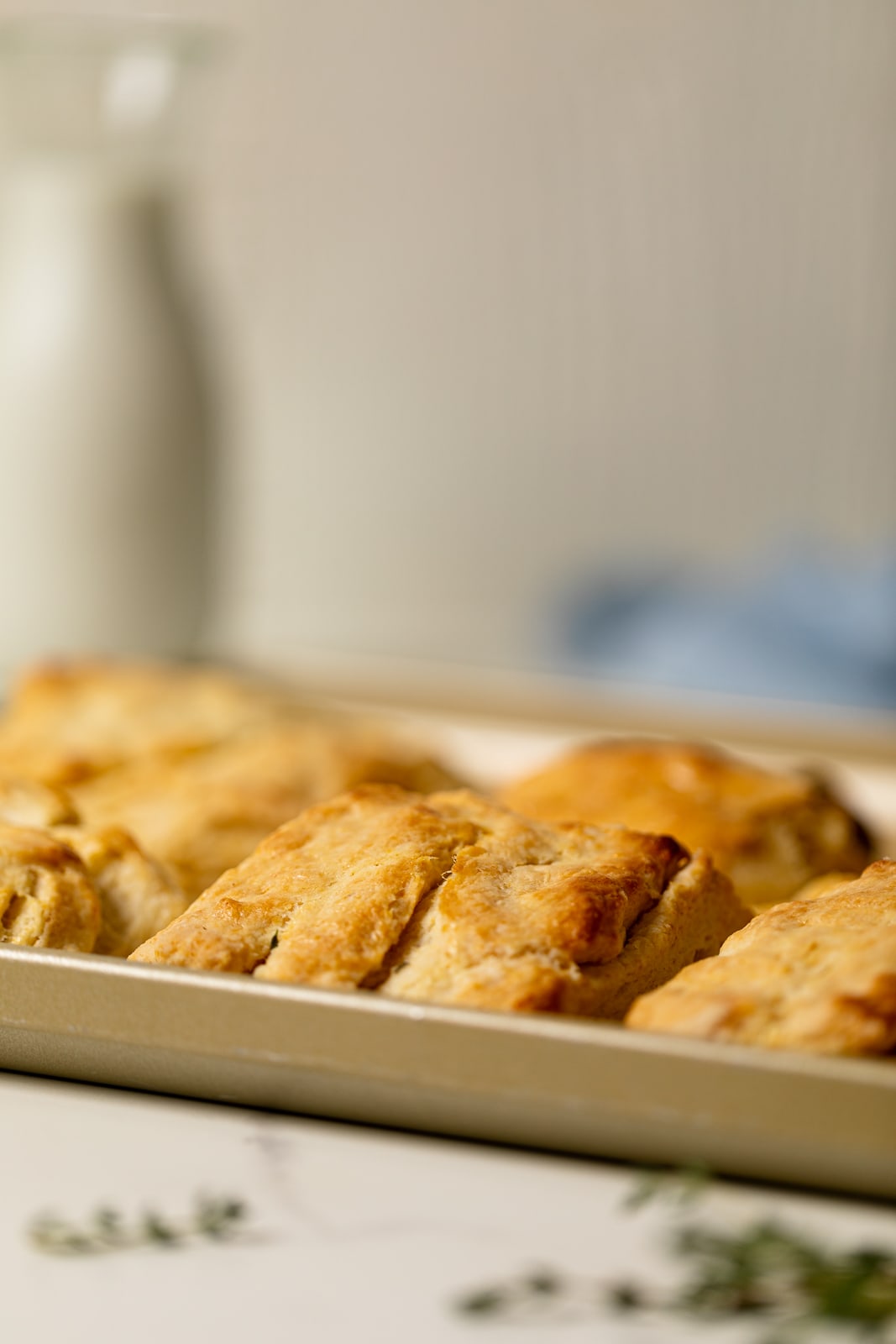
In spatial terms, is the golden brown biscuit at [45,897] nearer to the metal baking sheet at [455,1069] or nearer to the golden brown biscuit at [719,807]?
the metal baking sheet at [455,1069]

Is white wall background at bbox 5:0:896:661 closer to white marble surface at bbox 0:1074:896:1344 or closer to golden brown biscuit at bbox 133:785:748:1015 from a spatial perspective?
golden brown biscuit at bbox 133:785:748:1015

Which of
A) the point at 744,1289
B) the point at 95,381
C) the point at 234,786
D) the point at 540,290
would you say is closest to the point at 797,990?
the point at 744,1289

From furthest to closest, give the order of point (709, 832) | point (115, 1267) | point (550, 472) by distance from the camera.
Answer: point (550, 472), point (709, 832), point (115, 1267)

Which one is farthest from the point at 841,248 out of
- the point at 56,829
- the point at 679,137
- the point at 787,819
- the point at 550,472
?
the point at 56,829

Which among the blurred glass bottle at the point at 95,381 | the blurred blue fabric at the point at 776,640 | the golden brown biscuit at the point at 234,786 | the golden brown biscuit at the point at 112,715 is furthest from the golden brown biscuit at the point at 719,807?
the blurred blue fabric at the point at 776,640

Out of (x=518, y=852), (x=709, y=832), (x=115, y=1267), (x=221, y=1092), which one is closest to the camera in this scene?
(x=115, y=1267)

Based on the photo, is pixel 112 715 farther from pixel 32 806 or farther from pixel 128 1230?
pixel 128 1230

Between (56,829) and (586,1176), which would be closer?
(586,1176)

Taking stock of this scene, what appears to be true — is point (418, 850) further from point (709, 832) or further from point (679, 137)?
point (679, 137)
